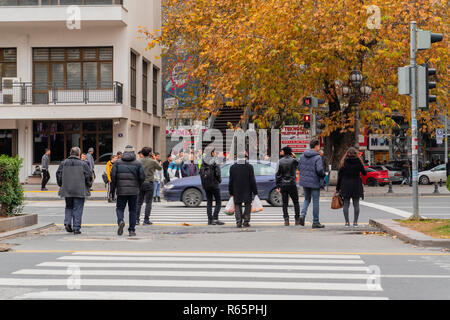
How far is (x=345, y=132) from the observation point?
30.7m

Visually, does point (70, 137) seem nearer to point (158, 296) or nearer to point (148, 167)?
point (148, 167)

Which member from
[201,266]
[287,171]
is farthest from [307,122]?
[201,266]

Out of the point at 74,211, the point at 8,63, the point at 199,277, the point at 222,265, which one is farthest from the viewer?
the point at 8,63

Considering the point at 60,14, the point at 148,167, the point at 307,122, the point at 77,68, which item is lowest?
the point at 148,167

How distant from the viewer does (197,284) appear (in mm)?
7680

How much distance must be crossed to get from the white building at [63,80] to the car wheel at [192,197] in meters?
12.6

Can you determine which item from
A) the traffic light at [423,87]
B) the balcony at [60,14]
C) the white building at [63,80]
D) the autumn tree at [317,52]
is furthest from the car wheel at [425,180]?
the traffic light at [423,87]

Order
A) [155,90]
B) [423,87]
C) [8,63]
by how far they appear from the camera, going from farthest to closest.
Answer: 1. [155,90]
2. [8,63]
3. [423,87]

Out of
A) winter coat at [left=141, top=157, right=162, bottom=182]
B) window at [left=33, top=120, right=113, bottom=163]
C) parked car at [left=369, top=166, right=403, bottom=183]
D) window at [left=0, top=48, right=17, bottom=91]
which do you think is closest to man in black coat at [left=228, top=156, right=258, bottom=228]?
winter coat at [left=141, top=157, right=162, bottom=182]

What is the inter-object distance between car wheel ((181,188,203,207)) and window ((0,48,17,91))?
1708 cm

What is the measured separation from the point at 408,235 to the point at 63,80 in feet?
84.2

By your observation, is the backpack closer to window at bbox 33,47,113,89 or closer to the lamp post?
the lamp post

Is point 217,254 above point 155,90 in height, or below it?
below

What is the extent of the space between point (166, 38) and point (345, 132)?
1069 cm
